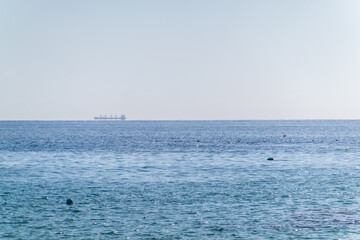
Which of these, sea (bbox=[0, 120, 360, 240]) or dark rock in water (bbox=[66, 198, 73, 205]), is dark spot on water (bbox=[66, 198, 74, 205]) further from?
sea (bbox=[0, 120, 360, 240])

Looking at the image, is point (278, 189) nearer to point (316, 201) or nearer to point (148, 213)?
point (316, 201)

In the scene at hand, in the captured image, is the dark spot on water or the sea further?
the dark spot on water

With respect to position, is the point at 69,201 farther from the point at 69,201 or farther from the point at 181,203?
the point at 181,203

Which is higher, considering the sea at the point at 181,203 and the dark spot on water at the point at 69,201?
the dark spot on water at the point at 69,201

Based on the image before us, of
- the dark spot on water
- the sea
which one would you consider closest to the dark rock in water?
the dark spot on water

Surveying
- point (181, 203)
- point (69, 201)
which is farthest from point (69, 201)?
point (181, 203)

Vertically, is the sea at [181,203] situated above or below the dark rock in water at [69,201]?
below

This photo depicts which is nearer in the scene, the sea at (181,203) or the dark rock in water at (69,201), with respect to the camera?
the sea at (181,203)

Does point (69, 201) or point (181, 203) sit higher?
point (69, 201)

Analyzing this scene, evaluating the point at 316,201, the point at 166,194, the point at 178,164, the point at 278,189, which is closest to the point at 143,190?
the point at 166,194

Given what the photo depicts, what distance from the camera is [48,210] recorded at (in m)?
29.0

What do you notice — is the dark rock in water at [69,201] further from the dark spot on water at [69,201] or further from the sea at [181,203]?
the sea at [181,203]

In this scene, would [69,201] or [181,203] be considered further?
[69,201]

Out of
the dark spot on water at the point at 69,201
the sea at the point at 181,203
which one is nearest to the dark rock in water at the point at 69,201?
the dark spot on water at the point at 69,201
